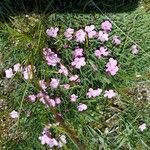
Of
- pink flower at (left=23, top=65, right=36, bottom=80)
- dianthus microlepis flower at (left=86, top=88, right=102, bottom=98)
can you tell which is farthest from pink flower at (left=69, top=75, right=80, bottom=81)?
pink flower at (left=23, top=65, right=36, bottom=80)

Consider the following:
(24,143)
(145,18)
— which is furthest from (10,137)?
(145,18)

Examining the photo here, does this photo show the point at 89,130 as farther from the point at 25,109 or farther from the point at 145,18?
the point at 145,18

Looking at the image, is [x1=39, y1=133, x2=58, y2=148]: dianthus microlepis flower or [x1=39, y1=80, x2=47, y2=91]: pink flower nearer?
[x1=39, y1=133, x2=58, y2=148]: dianthus microlepis flower

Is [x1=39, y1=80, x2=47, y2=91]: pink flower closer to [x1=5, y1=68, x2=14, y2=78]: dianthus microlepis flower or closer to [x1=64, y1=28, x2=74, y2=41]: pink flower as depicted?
[x1=5, y1=68, x2=14, y2=78]: dianthus microlepis flower

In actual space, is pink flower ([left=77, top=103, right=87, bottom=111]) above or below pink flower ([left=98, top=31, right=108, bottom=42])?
below

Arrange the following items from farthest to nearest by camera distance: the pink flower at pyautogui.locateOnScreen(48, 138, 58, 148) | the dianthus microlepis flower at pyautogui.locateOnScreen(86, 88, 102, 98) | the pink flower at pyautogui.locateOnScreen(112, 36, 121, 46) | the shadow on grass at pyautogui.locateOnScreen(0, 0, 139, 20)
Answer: the shadow on grass at pyautogui.locateOnScreen(0, 0, 139, 20) < the pink flower at pyautogui.locateOnScreen(112, 36, 121, 46) < the dianthus microlepis flower at pyautogui.locateOnScreen(86, 88, 102, 98) < the pink flower at pyautogui.locateOnScreen(48, 138, 58, 148)

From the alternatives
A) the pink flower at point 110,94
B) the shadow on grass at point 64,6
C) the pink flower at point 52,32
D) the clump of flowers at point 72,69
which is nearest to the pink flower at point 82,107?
the clump of flowers at point 72,69
